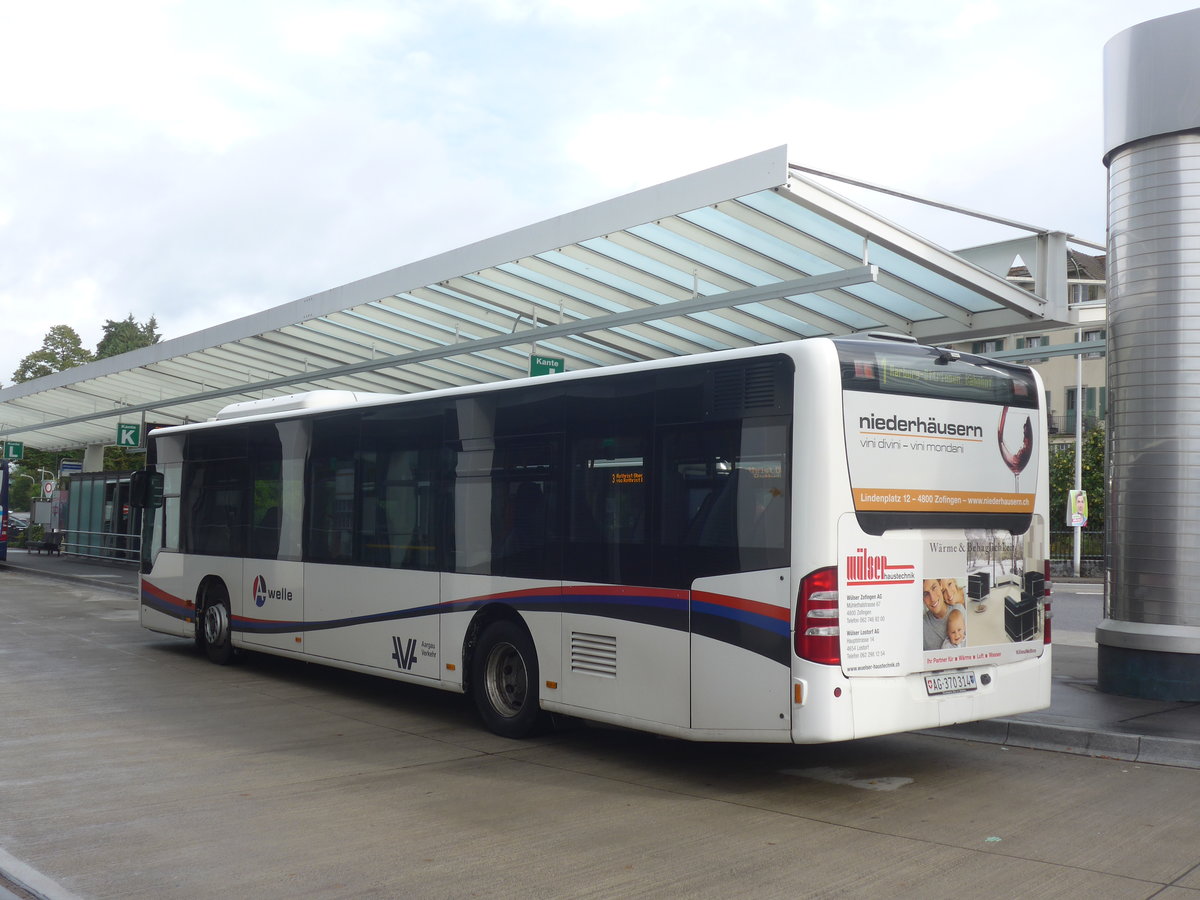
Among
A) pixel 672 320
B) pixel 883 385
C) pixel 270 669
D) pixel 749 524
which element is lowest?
pixel 270 669

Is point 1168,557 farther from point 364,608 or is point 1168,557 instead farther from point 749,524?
point 364,608

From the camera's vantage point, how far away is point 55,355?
89.4 m

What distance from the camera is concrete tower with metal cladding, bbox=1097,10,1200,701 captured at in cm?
1040

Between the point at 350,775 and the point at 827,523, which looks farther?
the point at 350,775

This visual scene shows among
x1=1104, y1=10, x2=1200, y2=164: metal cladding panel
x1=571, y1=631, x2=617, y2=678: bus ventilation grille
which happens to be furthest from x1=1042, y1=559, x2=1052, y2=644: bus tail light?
x1=1104, y1=10, x2=1200, y2=164: metal cladding panel

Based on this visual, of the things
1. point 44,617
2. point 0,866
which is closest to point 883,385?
point 0,866

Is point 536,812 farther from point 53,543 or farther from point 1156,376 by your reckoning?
point 53,543

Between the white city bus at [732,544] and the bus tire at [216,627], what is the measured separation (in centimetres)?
364

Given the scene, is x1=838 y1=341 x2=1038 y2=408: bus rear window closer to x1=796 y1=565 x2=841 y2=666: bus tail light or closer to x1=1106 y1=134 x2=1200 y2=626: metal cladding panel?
x1=796 y1=565 x2=841 y2=666: bus tail light

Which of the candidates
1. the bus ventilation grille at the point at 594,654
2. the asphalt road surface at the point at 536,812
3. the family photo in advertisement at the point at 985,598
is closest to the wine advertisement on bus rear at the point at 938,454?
the family photo in advertisement at the point at 985,598

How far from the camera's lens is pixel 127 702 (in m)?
10.9

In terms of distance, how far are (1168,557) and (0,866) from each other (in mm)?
9497

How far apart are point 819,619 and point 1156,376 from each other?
558cm

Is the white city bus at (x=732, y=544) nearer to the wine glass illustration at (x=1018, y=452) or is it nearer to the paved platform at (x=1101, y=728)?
the wine glass illustration at (x=1018, y=452)
